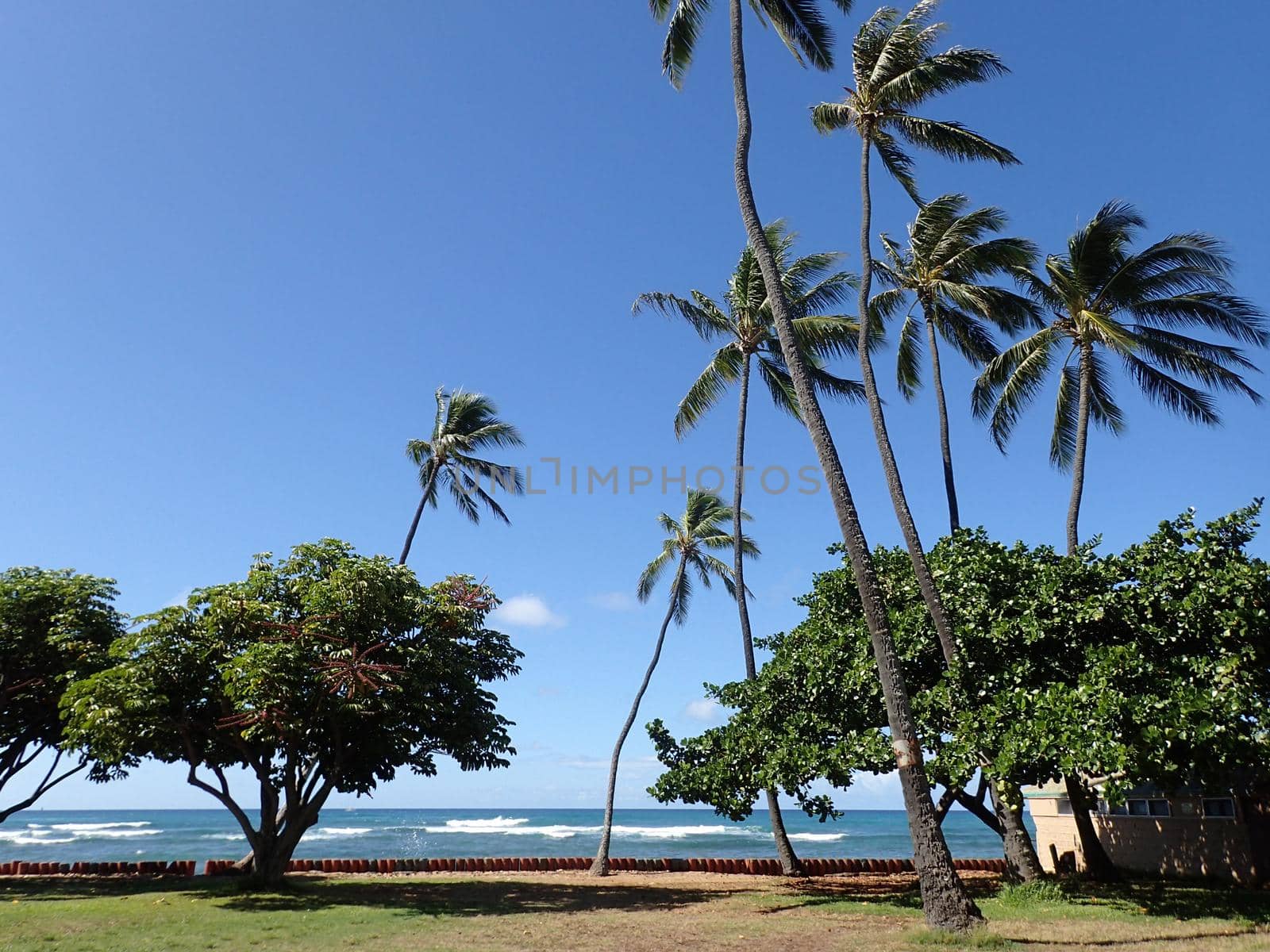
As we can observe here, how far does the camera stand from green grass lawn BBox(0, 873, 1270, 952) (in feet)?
33.5

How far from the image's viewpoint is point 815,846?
196 ft

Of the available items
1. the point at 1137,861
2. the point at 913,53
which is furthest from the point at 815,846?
the point at 913,53

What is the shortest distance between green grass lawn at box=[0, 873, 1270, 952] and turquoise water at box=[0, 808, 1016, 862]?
35831mm

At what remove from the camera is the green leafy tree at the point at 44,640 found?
17.5 m

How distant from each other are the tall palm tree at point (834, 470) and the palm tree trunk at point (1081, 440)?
609 cm

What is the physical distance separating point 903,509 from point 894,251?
753 centimetres

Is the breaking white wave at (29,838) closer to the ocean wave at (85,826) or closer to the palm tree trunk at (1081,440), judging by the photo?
the ocean wave at (85,826)

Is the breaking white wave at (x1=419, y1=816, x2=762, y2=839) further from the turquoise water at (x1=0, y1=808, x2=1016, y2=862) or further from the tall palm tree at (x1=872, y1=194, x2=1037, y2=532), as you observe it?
the tall palm tree at (x1=872, y1=194, x2=1037, y2=532)

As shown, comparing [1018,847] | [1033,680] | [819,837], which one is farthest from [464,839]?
[1033,680]

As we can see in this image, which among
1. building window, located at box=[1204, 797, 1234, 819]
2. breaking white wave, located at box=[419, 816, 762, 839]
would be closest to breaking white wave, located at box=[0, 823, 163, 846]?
breaking white wave, located at box=[419, 816, 762, 839]

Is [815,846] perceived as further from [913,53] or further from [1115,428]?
[913,53]

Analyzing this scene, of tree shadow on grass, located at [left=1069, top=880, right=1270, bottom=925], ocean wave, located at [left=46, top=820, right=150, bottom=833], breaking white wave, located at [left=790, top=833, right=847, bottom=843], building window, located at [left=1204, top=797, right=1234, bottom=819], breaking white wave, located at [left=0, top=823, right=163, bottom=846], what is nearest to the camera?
tree shadow on grass, located at [left=1069, top=880, right=1270, bottom=925]

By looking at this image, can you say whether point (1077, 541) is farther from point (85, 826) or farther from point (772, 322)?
point (85, 826)

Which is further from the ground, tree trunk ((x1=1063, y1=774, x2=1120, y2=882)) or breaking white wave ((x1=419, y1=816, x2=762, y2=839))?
tree trunk ((x1=1063, y1=774, x2=1120, y2=882))
